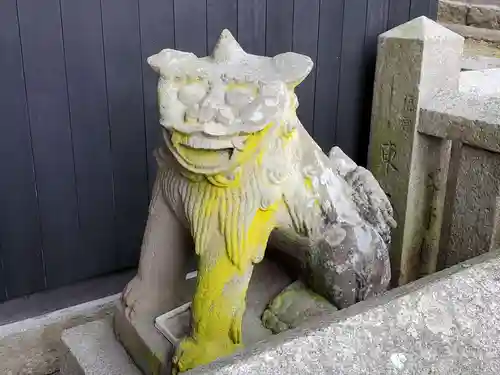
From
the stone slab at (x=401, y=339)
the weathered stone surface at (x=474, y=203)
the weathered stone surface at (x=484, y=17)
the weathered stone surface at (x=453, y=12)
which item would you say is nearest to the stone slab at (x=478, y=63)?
the weathered stone surface at (x=484, y=17)

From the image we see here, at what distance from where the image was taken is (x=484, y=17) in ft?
13.5

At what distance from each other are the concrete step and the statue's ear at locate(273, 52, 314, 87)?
64 cm

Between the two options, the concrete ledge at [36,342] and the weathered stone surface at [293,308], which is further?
the concrete ledge at [36,342]

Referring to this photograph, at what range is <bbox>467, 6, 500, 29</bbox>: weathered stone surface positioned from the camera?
4.05 m

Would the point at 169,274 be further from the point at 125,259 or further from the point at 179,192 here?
the point at 125,259

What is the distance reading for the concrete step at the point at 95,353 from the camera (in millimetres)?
1207

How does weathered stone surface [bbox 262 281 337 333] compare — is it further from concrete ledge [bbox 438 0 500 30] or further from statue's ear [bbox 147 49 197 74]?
concrete ledge [bbox 438 0 500 30]

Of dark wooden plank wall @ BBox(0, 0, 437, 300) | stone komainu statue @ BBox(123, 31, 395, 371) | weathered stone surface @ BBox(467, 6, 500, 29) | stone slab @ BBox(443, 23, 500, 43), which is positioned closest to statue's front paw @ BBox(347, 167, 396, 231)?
stone komainu statue @ BBox(123, 31, 395, 371)

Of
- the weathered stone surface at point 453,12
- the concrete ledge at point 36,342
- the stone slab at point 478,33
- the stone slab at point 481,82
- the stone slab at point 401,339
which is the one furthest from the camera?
the weathered stone surface at point 453,12

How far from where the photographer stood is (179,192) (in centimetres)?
107

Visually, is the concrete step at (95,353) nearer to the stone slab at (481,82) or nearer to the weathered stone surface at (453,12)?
the stone slab at (481,82)

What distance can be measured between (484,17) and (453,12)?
9.6 inches

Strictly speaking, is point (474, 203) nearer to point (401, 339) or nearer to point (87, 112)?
point (401, 339)

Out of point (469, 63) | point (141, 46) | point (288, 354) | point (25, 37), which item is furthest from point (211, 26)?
point (469, 63)
